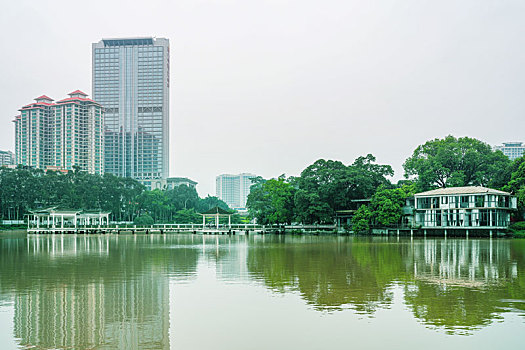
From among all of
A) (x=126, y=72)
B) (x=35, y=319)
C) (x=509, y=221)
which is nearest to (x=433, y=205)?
(x=509, y=221)

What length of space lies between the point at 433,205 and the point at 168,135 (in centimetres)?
11910

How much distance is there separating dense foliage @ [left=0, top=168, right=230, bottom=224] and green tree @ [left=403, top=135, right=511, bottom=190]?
38654 millimetres

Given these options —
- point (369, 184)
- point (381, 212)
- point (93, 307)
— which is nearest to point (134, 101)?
point (369, 184)

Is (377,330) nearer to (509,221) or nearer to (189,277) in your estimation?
(189,277)

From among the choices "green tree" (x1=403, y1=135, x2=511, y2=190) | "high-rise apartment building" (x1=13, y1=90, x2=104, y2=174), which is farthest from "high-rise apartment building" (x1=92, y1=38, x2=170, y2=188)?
"green tree" (x1=403, y1=135, x2=511, y2=190)

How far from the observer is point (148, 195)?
87.8 meters

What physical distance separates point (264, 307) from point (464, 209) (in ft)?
149

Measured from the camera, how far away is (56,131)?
135000 millimetres

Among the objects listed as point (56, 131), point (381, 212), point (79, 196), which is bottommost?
point (381, 212)

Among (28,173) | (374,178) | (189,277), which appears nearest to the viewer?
(189,277)

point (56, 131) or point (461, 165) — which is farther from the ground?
point (56, 131)

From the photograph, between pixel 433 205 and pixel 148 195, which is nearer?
pixel 433 205

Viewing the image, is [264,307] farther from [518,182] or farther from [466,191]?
[518,182]

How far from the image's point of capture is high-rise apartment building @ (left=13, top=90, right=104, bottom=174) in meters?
135
